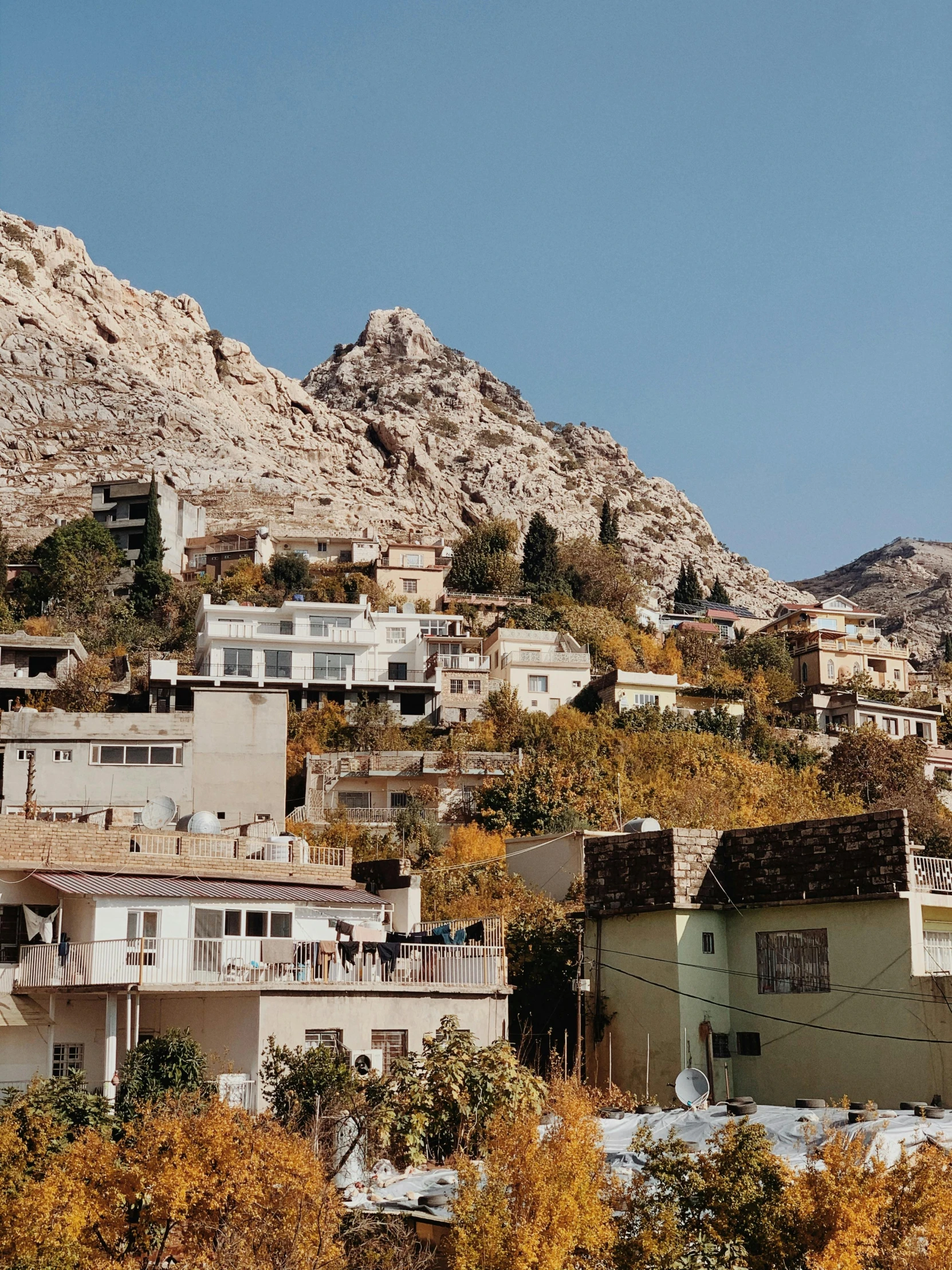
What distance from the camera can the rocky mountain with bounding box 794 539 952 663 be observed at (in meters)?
133

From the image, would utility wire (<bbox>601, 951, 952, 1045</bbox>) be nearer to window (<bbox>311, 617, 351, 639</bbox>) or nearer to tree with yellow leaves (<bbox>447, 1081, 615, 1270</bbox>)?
tree with yellow leaves (<bbox>447, 1081, 615, 1270</bbox>)

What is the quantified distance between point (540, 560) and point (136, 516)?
23.3 meters

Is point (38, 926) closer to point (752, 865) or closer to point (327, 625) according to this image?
point (752, 865)

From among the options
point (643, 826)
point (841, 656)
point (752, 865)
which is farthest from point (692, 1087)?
point (841, 656)

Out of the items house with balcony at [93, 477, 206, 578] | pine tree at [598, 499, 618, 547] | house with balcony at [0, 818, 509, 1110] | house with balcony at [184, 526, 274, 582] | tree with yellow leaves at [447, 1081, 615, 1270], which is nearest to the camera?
tree with yellow leaves at [447, 1081, 615, 1270]

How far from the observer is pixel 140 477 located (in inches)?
3883

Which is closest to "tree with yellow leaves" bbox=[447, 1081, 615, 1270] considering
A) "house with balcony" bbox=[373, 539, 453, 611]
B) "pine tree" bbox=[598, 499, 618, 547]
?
"house with balcony" bbox=[373, 539, 453, 611]

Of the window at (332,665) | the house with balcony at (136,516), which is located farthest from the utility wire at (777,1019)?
the house with balcony at (136,516)

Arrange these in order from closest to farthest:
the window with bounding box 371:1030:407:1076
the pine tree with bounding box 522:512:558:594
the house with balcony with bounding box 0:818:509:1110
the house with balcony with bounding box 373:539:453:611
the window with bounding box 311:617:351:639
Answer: the house with balcony with bounding box 0:818:509:1110
the window with bounding box 371:1030:407:1076
the window with bounding box 311:617:351:639
the house with balcony with bounding box 373:539:453:611
the pine tree with bounding box 522:512:558:594

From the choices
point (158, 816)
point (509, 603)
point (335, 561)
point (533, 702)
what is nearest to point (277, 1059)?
point (158, 816)

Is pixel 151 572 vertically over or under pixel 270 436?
under

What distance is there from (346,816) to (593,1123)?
3594 cm

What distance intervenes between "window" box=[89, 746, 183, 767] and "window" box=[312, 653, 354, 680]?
1510 cm

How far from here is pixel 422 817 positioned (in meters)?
53.7
